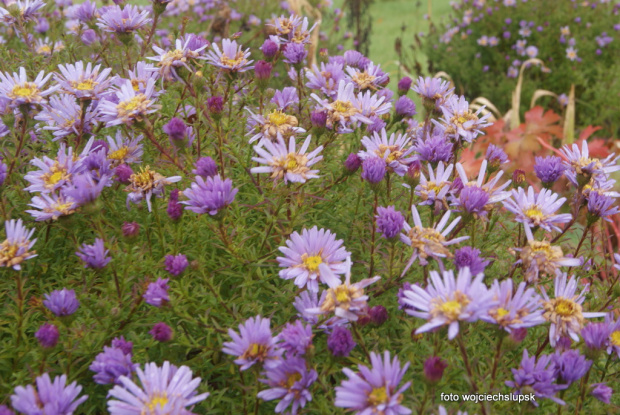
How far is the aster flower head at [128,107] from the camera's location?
104cm

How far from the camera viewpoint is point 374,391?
2.37 ft

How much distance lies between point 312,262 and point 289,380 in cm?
19

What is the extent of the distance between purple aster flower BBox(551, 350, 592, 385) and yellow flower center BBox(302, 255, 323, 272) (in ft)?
1.22

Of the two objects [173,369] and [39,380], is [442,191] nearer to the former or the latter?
[173,369]

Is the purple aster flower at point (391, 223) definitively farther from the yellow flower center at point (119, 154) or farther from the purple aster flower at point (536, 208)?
the yellow flower center at point (119, 154)

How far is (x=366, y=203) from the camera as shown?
4.02ft

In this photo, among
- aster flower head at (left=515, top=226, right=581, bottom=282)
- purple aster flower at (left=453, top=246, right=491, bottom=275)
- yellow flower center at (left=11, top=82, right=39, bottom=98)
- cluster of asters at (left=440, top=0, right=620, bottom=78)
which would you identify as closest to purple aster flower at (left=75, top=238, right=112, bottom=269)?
yellow flower center at (left=11, top=82, right=39, bottom=98)

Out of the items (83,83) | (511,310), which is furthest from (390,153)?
(83,83)

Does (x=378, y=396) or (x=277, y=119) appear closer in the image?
(x=378, y=396)

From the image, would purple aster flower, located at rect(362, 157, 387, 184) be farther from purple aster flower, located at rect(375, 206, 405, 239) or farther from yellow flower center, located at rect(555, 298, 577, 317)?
yellow flower center, located at rect(555, 298, 577, 317)

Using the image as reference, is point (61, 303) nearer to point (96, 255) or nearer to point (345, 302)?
point (96, 255)

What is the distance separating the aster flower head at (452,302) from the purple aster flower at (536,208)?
0.94 feet

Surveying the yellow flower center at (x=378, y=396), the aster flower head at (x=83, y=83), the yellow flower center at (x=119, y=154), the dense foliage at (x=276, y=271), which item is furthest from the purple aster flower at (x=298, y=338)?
the aster flower head at (x=83, y=83)

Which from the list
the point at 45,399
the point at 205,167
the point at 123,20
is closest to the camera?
the point at 45,399
